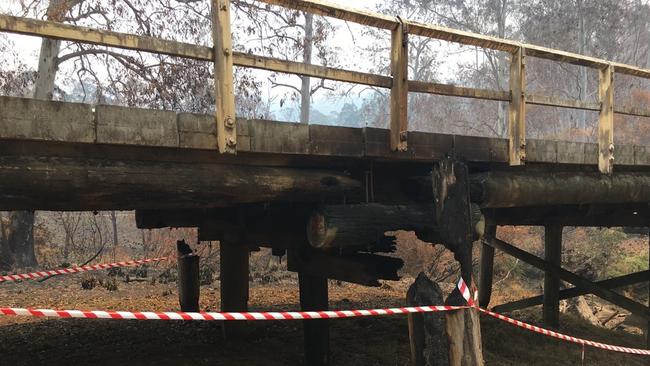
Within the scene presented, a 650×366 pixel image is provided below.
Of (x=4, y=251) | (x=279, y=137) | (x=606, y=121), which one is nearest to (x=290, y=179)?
(x=279, y=137)

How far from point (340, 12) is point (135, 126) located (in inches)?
66.8

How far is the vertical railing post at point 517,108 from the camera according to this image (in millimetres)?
5035

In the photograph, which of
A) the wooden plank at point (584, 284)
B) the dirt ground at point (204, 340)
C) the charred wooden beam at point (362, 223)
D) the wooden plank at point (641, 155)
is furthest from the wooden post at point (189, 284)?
the wooden plank at point (641, 155)

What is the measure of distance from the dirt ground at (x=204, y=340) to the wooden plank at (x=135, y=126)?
3240mm

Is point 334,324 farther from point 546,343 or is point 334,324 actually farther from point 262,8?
point 262,8

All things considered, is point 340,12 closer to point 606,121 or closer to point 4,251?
point 606,121

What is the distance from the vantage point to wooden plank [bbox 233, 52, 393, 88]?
3.67 meters

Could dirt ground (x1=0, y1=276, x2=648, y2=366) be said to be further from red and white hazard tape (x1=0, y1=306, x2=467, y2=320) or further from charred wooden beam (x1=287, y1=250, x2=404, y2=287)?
red and white hazard tape (x1=0, y1=306, x2=467, y2=320)

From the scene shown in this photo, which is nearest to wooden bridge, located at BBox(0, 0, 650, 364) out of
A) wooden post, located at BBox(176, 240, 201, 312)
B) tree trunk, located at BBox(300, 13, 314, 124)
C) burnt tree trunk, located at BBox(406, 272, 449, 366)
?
burnt tree trunk, located at BBox(406, 272, 449, 366)

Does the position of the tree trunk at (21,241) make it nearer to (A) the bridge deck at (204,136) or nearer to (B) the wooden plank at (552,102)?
(A) the bridge deck at (204,136)

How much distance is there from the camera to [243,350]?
645 centimetres

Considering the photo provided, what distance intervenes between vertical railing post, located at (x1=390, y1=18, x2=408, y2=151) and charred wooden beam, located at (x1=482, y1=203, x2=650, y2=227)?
134 inches

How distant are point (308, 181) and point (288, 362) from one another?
8.76ft

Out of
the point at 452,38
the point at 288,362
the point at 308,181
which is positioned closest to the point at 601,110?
the point at 452,38
